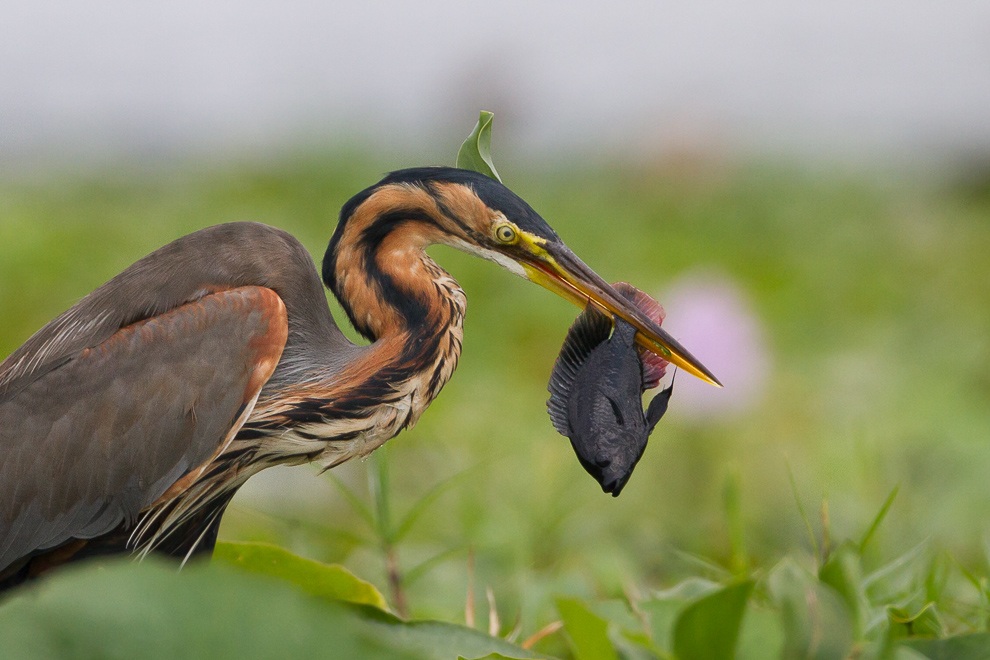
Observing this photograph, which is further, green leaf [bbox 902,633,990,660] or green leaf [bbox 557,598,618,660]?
green leaf [bbox 557,598,618,660]

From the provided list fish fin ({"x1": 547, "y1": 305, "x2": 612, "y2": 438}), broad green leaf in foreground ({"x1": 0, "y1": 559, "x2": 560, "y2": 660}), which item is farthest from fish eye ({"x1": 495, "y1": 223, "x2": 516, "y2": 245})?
broad green leaf in foreground ({"x1": 0, "y1": 559, "x2": 560, "y2": 660})

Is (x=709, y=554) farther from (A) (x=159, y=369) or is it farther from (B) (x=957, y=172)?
(B) (x=957, y=172)

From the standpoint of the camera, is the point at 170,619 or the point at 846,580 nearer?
the point at 170,619

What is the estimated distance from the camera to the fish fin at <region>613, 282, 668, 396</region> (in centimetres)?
123

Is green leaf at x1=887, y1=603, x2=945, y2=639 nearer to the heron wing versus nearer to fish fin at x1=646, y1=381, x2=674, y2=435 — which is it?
fish fin at x1=646, y1=381, x2=674, y2=435

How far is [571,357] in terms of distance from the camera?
1201mm

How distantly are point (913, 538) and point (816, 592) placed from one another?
122 cm

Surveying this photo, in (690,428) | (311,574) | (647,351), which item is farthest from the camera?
(690,428)

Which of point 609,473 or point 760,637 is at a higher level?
point 609,473

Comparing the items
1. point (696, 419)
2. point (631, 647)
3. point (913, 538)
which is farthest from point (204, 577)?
point (913, 538)

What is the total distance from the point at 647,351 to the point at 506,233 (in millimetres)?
235

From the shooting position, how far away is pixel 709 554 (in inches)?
85.3

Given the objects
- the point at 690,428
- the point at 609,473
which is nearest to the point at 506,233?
the point at 609,473

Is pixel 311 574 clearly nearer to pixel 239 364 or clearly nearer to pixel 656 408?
pixel 239 364
